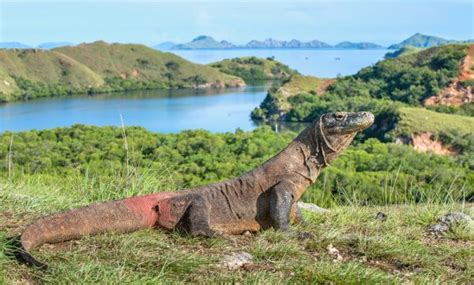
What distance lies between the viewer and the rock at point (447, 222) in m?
5.59

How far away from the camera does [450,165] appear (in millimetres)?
46625

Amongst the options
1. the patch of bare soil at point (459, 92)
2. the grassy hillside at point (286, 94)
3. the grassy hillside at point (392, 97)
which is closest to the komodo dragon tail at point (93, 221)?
the grassy hillside at point (392, 97)

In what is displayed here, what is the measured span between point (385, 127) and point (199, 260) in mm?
81017

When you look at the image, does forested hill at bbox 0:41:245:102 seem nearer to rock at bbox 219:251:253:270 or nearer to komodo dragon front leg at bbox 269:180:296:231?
komodo dragon front leg at bbox 269:180:296:231

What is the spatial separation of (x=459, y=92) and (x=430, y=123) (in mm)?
36593

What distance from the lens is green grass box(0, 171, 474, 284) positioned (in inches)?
153

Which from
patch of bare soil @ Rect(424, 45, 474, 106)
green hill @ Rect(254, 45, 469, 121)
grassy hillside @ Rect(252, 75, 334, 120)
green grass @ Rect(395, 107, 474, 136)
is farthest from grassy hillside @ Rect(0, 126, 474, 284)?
patch of bare soil @ Rect(424, 45, 474, 106)

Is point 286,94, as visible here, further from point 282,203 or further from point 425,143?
point 282,203

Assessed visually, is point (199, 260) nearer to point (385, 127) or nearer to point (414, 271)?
point (414, 271)

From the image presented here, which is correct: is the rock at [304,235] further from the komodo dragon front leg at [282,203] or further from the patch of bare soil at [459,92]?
the patch of bare soil at [459,92]

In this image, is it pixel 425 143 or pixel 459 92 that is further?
pixel 459 92

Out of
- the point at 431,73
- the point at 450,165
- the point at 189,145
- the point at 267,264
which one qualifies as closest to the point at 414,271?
the point at 267,264

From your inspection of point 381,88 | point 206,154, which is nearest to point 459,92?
point 381,88

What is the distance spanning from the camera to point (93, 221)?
4840 mm
